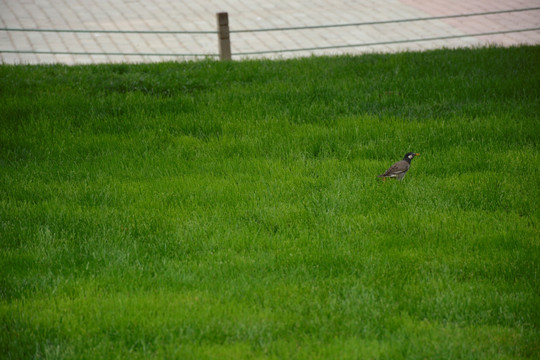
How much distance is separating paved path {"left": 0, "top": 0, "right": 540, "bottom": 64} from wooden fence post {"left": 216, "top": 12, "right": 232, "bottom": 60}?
247cm

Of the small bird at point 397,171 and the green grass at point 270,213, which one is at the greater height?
the small bird at point 397,171

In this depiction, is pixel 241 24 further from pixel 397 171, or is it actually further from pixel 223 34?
pixel 397 171

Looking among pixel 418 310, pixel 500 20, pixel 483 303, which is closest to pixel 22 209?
pixel 418 310

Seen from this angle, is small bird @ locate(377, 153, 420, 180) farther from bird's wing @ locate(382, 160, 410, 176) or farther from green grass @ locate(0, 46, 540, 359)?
green grass @ locate(0, 46, 540, 359)

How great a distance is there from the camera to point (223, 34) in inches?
511

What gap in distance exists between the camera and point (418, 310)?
4.73 metres

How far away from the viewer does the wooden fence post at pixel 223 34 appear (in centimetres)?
1292

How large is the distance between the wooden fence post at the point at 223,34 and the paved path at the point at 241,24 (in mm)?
2468

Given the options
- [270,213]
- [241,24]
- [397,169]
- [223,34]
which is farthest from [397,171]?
[241,24]

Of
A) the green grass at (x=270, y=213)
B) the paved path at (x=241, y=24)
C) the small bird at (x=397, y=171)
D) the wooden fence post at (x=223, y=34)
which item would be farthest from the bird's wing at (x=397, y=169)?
the paved path at (x=241, y=24)

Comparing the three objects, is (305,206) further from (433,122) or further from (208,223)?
(433,122)

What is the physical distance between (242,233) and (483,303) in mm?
2281

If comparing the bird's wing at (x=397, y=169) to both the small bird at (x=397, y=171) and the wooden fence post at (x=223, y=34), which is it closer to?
the small bird at (x=397, y=171)

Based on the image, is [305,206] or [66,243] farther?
[305,206]
